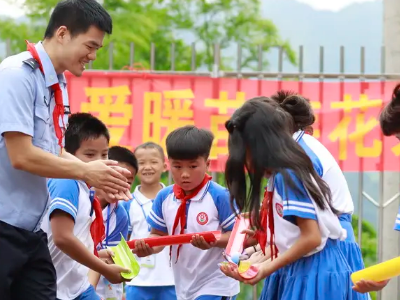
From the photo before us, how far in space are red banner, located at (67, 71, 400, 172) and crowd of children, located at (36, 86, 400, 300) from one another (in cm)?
220

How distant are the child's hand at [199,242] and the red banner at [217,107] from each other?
271 cm

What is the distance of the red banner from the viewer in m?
7.55

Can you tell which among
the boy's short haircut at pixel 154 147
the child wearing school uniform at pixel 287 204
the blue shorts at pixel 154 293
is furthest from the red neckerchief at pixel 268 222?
the boy's short haircut at pixel 154 147

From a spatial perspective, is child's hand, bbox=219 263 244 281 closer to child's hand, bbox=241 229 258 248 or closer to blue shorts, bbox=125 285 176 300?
child's hand, bbox=241 229 258 248

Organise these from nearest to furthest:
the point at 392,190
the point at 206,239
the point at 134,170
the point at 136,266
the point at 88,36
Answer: the point at 88,36 → the point at 136,266 → the point at 206,239 → the point at 134,170 → the point at 392,190

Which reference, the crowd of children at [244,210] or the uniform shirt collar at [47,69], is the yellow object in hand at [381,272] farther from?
the uniform shirt collar at [47,69]

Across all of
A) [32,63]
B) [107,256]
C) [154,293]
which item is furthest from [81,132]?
[154,293]

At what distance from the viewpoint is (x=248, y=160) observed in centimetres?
362

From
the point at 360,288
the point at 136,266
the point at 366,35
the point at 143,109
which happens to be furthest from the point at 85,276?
the point at 366,35

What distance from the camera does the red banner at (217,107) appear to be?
7547mm

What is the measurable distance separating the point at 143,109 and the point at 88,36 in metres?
3.91

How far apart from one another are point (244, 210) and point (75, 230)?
0.96 metres

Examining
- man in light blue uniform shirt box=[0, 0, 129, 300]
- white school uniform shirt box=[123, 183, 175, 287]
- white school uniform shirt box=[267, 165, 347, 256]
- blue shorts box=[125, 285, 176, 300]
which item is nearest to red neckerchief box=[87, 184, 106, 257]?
man in light blue uniform shirt box=[0, 0, 129, 300]

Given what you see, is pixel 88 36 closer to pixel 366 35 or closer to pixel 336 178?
pixel 336 178
